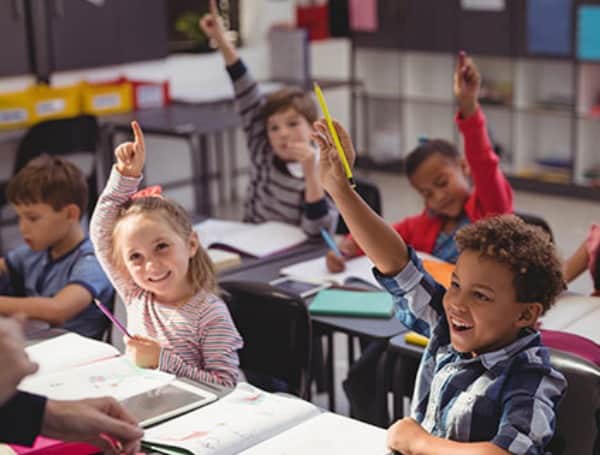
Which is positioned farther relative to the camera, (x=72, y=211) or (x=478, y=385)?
(x=72, y=211)

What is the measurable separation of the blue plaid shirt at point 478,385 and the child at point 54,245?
1.15 metres

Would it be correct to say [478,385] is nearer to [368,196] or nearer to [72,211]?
[72,211]

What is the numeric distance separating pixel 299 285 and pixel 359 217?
1.15m

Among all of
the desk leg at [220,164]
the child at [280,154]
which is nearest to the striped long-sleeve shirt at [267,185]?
the child at [280,154]

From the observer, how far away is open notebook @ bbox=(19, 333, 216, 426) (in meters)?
1.88

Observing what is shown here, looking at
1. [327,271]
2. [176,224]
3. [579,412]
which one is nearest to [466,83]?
[327,271]

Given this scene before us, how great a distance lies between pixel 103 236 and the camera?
236 cm

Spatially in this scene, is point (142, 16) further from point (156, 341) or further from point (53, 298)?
point (156, 341)

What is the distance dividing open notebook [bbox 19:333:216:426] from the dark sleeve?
420mm

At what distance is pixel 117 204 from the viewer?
2342mm

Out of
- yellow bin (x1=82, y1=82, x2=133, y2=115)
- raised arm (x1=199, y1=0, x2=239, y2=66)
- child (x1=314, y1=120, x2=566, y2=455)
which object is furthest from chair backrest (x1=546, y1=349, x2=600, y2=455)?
yellow bin (x1=82, y1=82, x2=133, y2=115)

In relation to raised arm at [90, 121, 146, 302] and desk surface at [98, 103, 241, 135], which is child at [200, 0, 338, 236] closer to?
raised arm at [90, 121, 146, 302]

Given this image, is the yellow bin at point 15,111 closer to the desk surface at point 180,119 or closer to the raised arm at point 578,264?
the desk surface at point 180,119

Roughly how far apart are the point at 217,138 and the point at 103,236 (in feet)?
14.4
